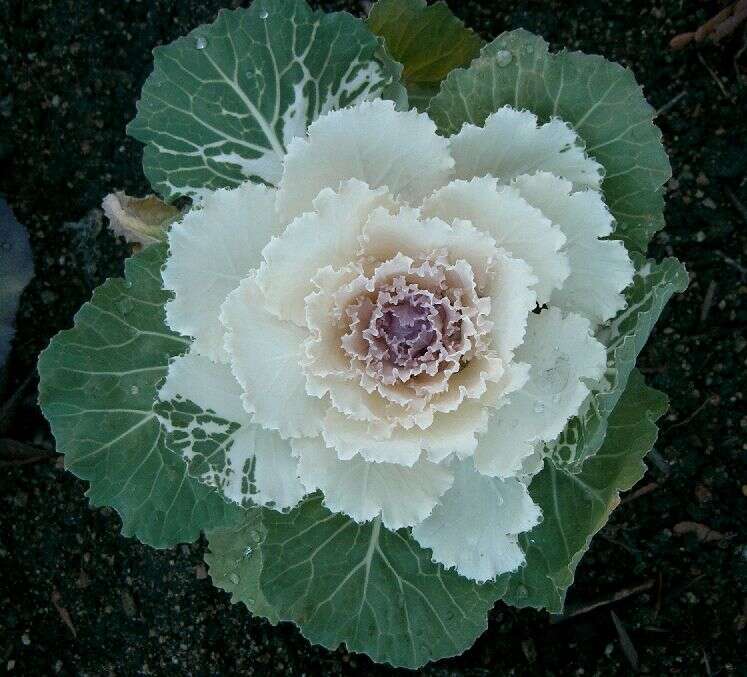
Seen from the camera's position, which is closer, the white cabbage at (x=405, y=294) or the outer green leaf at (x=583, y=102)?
the white cabbage at (x=405, y=294)

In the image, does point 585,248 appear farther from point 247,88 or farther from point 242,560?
point 242,560

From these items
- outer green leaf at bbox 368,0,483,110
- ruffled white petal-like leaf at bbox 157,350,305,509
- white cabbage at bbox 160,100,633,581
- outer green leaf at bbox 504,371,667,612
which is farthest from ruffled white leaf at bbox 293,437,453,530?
outer green leaf at bbox 368,0,483,110

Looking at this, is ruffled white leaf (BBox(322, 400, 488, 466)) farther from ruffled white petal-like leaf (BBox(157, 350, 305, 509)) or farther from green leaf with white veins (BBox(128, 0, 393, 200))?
green leaf with white veins (BBox(128, 0, 393, 200))

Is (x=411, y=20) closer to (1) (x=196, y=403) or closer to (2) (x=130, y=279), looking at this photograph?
(2) (x=130, y=279)

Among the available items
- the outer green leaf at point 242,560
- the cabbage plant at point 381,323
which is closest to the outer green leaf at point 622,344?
the cabbage plant at point 381,323

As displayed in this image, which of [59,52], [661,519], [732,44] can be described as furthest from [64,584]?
[732,44]

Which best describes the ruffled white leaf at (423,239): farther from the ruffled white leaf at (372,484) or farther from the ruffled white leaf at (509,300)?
the ruffled white leaf at (372,484)
